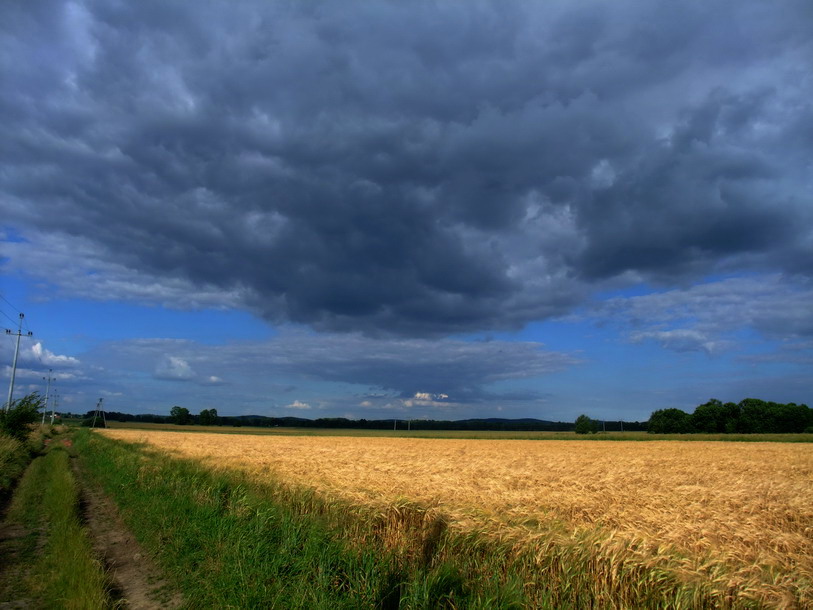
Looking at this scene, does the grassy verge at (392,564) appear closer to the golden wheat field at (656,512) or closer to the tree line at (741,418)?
the golden wheat field at (656,512)

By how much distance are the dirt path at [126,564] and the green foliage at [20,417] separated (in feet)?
103

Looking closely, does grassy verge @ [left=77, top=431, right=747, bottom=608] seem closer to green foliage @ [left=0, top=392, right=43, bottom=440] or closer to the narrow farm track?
the narrow farm track


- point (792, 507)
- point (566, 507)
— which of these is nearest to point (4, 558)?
point (566, 507)

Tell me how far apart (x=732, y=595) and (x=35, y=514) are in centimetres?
1847

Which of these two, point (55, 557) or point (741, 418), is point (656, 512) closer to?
point (55, 557)

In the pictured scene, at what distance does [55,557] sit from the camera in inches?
387

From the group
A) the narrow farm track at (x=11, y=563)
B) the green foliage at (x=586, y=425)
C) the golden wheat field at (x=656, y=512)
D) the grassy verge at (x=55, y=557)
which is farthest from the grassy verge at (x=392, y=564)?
the green foliage at (x=586, y=425)

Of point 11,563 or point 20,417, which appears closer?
point 11,563

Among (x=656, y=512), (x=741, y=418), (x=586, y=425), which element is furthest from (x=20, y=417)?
(x=741, y=418)

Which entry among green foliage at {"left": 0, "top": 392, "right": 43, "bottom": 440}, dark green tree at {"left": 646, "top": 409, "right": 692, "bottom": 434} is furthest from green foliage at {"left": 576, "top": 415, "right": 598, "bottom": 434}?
green foliage at {"left": 0, "top": 392, "right": 43, "bottom": 440}

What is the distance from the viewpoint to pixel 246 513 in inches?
412

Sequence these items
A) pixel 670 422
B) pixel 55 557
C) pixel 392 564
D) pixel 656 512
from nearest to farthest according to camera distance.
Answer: pixel 392 564
pixel 656 512
pixel 55 557
pixel 670 422

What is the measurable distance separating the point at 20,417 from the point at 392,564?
4677cm

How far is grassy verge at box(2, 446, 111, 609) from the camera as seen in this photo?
771 centimetres
